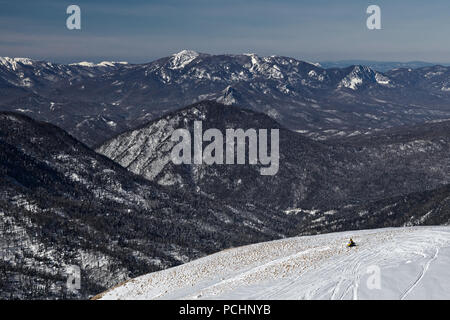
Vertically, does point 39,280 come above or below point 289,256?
below

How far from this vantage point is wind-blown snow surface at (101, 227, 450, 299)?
39.6 meters

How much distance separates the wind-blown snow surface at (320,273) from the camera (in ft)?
130

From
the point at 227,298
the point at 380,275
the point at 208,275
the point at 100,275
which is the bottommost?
the point at 100,275

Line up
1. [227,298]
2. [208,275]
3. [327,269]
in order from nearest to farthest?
1. [227,298]
2. [327,269]
3. [208,275]

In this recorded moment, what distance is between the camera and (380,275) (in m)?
42.1

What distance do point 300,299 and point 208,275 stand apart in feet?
74.2

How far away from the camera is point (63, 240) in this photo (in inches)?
7795

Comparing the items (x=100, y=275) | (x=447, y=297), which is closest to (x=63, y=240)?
(x=100, y=275)

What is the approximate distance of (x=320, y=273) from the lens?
47.9 m
